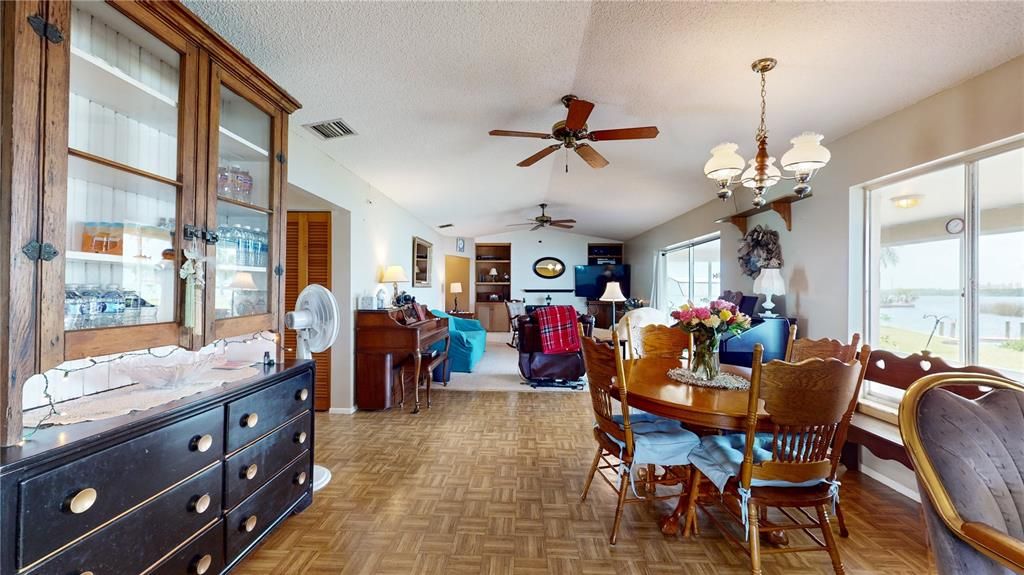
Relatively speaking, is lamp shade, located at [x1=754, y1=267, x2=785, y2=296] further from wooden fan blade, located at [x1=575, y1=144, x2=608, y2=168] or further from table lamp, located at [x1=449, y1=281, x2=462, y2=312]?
table lamp, located at [x1=449, y1=281, x2=462, y2=312]

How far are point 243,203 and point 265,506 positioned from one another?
1.44m

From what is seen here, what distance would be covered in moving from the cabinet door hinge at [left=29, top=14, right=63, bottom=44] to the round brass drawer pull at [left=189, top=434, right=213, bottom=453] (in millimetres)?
1292

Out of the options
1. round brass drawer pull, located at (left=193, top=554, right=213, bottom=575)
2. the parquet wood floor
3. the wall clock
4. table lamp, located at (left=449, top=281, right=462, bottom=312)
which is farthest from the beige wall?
table lamp, located at (left=449, top=281, right=462, bottom=312)

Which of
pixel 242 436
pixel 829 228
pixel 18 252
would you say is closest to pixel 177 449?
pixel 242 436

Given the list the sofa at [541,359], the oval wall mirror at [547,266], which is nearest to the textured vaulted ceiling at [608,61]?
the sofa at [541,359]

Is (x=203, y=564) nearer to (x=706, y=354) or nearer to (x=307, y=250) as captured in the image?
(x=706, y=354)

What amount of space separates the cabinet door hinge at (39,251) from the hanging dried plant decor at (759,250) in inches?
178

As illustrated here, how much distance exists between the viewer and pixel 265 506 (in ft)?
6.13

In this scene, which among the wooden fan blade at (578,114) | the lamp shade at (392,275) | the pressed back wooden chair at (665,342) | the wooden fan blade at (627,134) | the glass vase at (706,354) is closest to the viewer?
the glass vase at (706,354)

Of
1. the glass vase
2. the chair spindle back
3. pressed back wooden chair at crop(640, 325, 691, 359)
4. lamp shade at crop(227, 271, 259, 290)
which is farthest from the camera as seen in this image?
pressed back wooden chair at crop(640, 325, 691, 359)

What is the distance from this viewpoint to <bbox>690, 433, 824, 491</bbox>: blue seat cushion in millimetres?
1678

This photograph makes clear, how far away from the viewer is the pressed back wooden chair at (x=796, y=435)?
1.50 meters

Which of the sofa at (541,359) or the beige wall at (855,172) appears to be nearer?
the beige wall at (855,172)

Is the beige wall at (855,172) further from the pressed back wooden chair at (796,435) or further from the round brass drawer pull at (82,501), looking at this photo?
the round brass drawer pull at (82,501)
